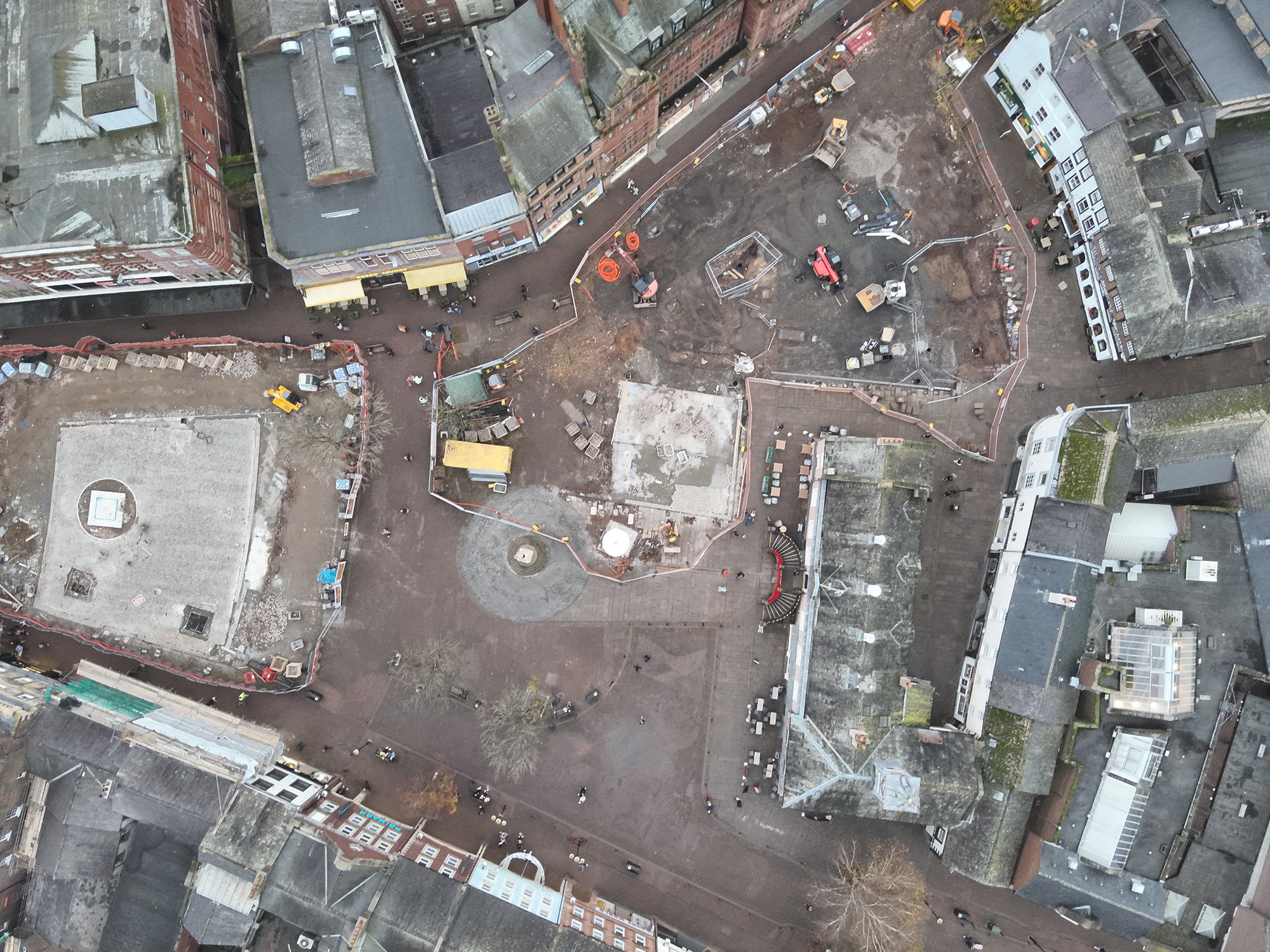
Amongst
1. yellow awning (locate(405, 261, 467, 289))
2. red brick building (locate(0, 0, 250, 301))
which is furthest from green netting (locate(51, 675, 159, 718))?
yellow awning (locate(405, 261, 467, 289))

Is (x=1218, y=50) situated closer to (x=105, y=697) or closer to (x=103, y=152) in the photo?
(x=103, y=152)

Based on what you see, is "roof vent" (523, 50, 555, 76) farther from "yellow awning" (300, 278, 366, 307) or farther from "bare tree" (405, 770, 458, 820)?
"bare tree" (405, 770, 458, 820)

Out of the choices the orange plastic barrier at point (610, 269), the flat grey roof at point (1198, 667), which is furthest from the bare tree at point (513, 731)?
the flat grey roof at point (1198, 667)

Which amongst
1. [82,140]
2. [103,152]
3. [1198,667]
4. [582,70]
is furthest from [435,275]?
[1198,667]

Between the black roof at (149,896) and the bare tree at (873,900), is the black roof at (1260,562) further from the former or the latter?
the black roof at (149,896)

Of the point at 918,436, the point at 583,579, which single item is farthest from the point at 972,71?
the point at 583,579

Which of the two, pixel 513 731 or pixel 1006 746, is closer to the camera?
pixel 1006 746
